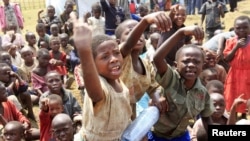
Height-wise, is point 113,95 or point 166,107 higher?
point 113,95

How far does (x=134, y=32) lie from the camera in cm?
260

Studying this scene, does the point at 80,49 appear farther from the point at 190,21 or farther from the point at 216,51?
the point at 190,21

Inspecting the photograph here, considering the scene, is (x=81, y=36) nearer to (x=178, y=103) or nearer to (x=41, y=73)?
(x=178, y=103)

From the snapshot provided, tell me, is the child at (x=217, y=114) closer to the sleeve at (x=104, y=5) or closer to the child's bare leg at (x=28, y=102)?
the child's bare leg at (x=28, y=102)

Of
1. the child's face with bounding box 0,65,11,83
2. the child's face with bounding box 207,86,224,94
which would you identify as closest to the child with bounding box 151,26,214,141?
the child's face with bounding box 207,86,224,94

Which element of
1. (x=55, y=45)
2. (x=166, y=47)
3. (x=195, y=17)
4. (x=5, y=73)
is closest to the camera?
(x=166, y=47)

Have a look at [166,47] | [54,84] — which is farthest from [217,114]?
[54,84]

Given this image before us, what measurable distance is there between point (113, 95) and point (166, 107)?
25.1 inches

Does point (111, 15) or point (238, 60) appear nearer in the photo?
point (238, 60)

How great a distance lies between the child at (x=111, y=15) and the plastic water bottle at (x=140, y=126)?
5138 mm

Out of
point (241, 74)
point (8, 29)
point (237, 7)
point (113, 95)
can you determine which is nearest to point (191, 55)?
point (113, 95)

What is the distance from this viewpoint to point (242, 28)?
448cm

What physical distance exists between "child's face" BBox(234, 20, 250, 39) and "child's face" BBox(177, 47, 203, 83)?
5.78 feet

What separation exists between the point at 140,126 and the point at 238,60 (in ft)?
7.94
